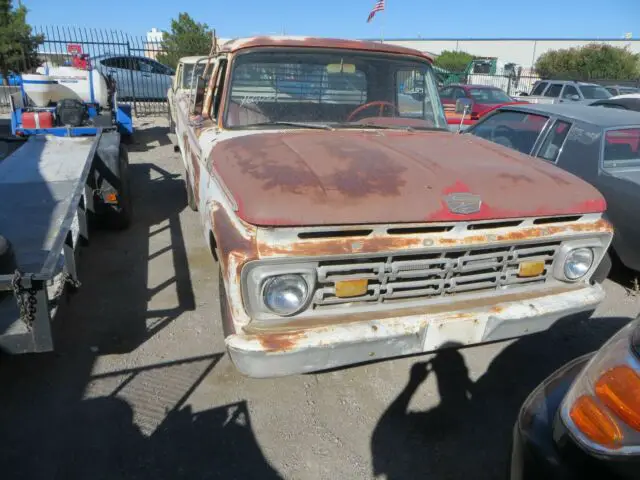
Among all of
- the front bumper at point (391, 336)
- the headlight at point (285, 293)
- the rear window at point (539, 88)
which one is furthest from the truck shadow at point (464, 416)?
the rear window at point (539, 88)

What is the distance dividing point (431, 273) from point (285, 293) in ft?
2.53

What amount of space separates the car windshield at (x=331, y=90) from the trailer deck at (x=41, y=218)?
4.70 ft

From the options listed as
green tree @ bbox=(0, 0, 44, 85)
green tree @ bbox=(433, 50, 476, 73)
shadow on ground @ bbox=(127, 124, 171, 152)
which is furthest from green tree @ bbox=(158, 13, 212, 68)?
green tree @ bbox=(433, 50, 476, 73)

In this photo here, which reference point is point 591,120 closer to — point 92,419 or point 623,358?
point 623,358

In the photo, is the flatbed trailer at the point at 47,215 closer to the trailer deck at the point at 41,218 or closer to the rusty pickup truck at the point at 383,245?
the trailer deck at the point at 41,218

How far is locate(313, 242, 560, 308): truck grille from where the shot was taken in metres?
2.46

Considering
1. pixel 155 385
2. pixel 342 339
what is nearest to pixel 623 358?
pixel 342 339

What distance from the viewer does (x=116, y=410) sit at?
2.85 metres

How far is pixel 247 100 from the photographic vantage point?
3.71 meters

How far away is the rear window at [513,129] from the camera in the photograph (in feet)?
18.5

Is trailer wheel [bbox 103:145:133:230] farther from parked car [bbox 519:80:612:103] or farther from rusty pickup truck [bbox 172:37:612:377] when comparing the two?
parked car [bbox 519:80:612:103]

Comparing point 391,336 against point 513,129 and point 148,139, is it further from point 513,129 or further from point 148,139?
point 148,139

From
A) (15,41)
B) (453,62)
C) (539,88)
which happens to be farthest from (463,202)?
(453,62)

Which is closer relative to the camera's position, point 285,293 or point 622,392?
point 622,392
